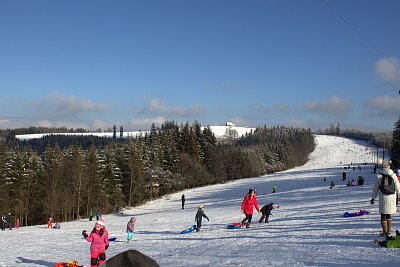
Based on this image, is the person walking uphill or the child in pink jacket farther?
the person walking uphill

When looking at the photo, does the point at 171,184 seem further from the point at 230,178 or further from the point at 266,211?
the point at 266,211

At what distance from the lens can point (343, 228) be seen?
16078mm

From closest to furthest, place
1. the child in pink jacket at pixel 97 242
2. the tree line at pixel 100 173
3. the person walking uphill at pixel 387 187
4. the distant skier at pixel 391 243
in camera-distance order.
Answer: the distant skier at pixel 391 243 < the child in pink jacket at pixel 97 242 < the person walking uphill at pixel 387 187 < the tree line at pixel 100 173

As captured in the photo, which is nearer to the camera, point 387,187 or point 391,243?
point 391,243

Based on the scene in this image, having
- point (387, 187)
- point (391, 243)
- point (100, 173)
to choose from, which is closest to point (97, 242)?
point (391, 243)

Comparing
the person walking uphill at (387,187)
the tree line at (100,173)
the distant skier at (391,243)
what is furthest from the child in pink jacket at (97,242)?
the tree line at (100,173)

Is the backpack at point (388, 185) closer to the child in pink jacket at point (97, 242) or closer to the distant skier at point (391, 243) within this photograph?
the distant skier at point (391, 243)

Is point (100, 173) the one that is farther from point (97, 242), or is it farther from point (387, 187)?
Answer: point (387, 187)

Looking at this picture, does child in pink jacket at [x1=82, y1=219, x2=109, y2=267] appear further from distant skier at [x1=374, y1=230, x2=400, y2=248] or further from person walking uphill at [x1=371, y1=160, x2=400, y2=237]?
person walking uphill at [x1=371, y1=160, x2=400, y2=237]

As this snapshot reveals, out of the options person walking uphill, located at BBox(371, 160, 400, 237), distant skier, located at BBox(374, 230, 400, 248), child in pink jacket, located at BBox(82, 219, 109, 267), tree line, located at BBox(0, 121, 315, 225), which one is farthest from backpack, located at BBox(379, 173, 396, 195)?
tree line, located at BBox(0, 121, 315, 225)

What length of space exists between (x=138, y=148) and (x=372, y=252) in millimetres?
59060

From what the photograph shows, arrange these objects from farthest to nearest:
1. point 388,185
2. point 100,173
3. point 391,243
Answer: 1. point 100,173
2. point 388,185
3. point 391,243

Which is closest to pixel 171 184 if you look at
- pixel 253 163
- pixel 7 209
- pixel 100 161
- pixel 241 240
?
pixel 100 161

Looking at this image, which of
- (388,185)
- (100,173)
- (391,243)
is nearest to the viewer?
(391,243)
